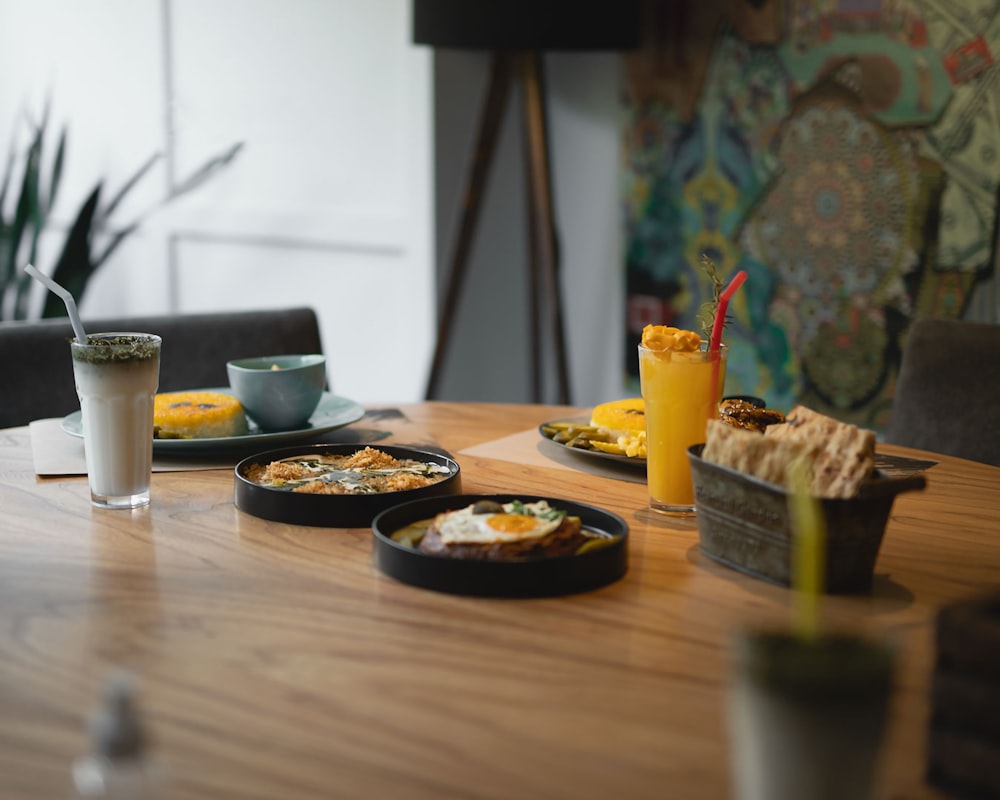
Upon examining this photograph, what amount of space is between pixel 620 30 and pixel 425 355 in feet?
3.73

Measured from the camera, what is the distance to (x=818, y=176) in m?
3.02

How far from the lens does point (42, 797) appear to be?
0.68 meters

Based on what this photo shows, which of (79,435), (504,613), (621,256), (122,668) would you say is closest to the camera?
(122,668)

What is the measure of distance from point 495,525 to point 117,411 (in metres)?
0.48

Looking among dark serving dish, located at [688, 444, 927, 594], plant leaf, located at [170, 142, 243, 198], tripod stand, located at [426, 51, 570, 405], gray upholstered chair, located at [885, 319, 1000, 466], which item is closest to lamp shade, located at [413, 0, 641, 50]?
tripod stand, located at [426, 51, 570, 405]

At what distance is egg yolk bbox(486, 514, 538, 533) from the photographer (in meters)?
1.04

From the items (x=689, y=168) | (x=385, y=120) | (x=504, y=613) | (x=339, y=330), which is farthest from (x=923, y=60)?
(x=504, y=613)

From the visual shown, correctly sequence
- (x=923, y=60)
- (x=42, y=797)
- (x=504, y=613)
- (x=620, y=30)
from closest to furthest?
(x=42, y=797) < (x=504, y=613) < (x=923, y=60) < (x=620, y=30)

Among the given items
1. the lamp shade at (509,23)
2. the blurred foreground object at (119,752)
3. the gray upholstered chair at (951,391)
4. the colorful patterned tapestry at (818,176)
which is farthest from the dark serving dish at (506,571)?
the lamp shade at (509,23)

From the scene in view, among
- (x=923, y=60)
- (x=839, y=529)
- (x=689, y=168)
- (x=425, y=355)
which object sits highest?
(x=923, y=60)

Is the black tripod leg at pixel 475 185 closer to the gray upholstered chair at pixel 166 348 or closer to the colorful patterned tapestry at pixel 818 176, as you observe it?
the colorful patterned tapestry at pixel 818 176

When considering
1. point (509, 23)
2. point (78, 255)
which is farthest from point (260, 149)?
point (509, 23)

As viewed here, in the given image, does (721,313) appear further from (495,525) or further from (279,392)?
(279,392)

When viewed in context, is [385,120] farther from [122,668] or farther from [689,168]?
[122,668]
